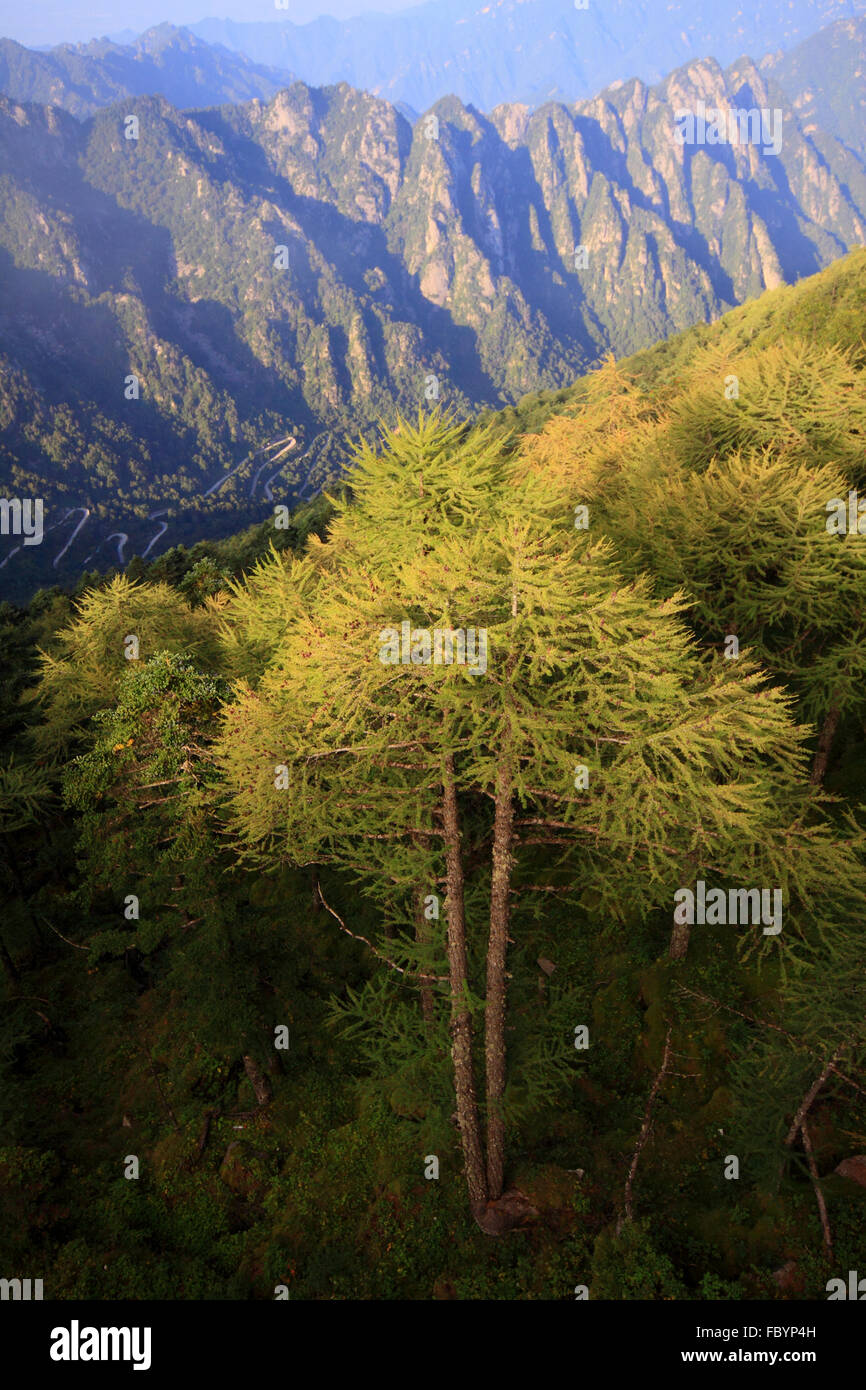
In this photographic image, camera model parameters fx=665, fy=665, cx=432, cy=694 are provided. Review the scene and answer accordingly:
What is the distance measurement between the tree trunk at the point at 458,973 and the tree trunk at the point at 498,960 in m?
0.33

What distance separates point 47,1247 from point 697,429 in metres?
27.2

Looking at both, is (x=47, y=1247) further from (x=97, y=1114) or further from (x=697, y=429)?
(x=697, y=429)

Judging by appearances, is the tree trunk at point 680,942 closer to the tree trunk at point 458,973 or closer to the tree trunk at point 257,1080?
the tree trunk at point 458,973

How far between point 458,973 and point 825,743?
12.1 m

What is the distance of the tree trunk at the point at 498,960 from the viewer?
10.1 metres

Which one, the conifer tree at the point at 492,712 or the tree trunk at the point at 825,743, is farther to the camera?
the tree trunk at the point at 825,743

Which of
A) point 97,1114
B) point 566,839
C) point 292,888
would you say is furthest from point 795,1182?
point 97,1114

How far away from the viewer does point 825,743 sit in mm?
17250

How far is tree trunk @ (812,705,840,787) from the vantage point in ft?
55.0

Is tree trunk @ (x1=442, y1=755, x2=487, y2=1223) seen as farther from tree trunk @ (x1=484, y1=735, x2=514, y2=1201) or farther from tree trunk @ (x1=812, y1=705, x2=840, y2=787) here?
tree trunk @ (x1=812, y1=705, x2=840, y2=787)

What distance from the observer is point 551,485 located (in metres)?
10.0

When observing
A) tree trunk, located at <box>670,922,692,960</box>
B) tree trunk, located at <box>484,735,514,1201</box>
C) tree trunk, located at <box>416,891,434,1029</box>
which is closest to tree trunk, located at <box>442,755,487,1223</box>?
tree trunk, located at <box>484,735,514,1201</box>

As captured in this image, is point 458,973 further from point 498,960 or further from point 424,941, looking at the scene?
point 424,941

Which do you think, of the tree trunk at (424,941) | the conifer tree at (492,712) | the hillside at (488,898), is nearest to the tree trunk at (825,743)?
the hillside at (488,898)
